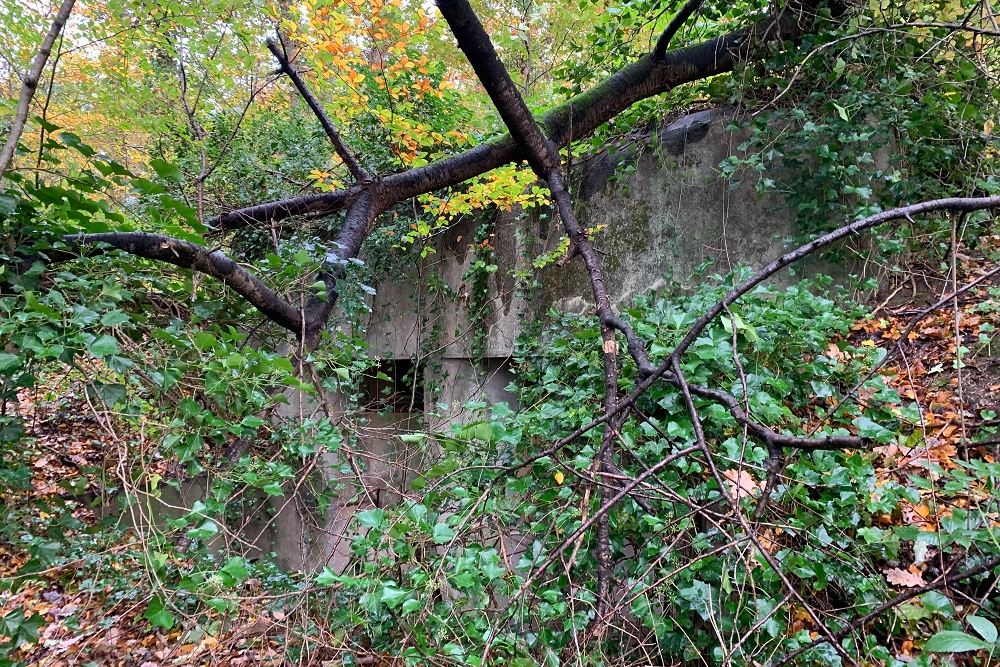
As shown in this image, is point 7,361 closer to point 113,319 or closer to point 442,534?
point 113,319

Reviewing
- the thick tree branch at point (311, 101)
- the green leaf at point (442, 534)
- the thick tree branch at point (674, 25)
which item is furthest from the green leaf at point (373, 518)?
the thick tree branch at point (674, 25)

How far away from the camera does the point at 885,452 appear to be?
1.89 meters

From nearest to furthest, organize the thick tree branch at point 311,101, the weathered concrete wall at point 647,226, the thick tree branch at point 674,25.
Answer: the thick tree branch at point 311,101 → the thick tree branch at point 674,25 → the weathered concrete wall at point 647,226

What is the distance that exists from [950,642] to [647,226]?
9.61 feet

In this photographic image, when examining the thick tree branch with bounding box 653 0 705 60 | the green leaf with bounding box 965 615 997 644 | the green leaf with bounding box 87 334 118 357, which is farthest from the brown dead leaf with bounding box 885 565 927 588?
the thick tree branch with bounding box 653 0 705 60

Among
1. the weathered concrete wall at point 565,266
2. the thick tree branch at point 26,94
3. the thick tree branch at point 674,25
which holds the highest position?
the thick tree branch at point 674,25

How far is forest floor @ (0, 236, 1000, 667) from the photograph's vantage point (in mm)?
1459

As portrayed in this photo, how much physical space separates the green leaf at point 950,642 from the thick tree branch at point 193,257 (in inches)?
82.4

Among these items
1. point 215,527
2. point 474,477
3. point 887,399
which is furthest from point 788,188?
point 215,527

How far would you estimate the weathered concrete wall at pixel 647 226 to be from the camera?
3176 millimetres

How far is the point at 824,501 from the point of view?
1559 millimetres

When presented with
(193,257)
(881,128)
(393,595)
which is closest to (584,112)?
(881,128)

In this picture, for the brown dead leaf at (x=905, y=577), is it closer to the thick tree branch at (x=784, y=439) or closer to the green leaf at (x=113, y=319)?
the thick tree branch at (x=784, y=439)

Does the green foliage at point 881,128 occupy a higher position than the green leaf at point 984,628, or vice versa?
the green foliage at point 881,128
